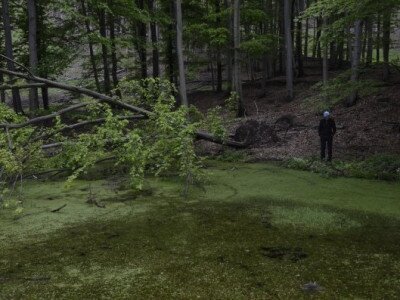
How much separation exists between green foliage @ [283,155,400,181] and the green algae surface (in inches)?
22.7

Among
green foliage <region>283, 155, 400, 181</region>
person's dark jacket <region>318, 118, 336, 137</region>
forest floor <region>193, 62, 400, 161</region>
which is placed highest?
person's dark jacket <region>318, 118, 336, 137</region>

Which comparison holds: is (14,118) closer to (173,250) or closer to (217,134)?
(217,134)

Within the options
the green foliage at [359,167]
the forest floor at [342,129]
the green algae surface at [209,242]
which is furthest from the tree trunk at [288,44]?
the green algae surface at [209,242]

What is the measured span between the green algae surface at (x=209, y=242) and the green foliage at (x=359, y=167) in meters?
0.58

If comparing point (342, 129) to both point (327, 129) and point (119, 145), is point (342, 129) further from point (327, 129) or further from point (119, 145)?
point (119, 145)

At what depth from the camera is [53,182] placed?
40.1 ft

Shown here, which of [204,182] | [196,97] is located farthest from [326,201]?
[196,97]

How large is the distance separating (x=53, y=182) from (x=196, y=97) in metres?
22.1

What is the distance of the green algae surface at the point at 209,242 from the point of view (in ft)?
17.7

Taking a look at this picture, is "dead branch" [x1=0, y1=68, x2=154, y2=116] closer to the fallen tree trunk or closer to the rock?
the fallen tree trunk

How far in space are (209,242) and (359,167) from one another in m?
6.77

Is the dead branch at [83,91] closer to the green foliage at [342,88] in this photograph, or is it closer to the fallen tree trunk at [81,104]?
the fallen tree trunk at [81,104]

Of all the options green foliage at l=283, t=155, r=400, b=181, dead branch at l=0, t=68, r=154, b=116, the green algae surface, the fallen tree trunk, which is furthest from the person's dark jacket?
dead branch at l=0, t=68, r=154, b=116

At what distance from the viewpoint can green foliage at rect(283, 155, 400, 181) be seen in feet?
37.3
